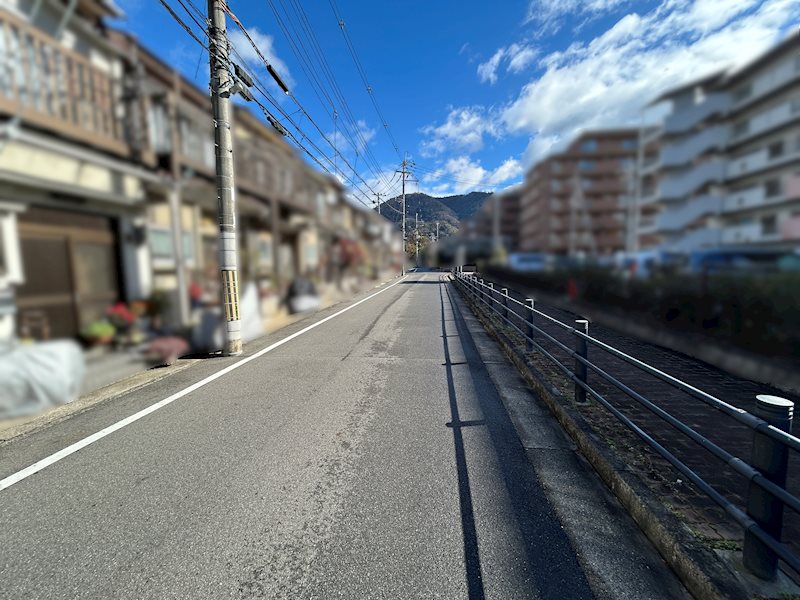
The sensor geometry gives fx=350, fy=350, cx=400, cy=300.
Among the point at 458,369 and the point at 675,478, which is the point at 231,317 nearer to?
the point at 458,369

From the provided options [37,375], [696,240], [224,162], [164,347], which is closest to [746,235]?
[696,240]

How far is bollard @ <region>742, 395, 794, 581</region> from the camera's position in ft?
4.84

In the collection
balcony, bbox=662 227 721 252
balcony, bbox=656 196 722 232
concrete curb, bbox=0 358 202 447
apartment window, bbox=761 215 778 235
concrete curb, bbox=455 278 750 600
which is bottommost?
concrete curb, bbox=0 358 202 447

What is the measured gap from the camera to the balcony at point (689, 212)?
5.65 ft

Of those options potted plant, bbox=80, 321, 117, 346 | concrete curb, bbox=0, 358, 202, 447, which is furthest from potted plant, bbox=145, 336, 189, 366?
potted plant, bbox=80, 321, 117, 346

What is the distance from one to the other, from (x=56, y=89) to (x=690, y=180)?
14.7 feet

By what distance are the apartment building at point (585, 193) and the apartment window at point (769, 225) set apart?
0.61 metres

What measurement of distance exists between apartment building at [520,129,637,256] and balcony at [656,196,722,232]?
0.74 ft

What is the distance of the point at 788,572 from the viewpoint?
165cm

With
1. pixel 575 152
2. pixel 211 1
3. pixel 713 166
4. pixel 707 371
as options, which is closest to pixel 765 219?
pixel 713 166

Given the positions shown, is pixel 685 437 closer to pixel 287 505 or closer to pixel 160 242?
pixel 287 505

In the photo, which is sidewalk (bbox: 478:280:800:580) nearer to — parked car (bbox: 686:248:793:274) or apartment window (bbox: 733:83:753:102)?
parked car (bbox: 686:248:793:274)

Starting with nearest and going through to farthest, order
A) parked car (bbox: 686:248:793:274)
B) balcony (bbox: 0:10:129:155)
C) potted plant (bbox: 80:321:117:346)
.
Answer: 1. parked car (bbox: 686:248:793:274)
2. balcony (bbox: 0:10:129:155)
3. potted plant (bbox: 80:321:117:346)

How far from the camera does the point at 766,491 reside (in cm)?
150
